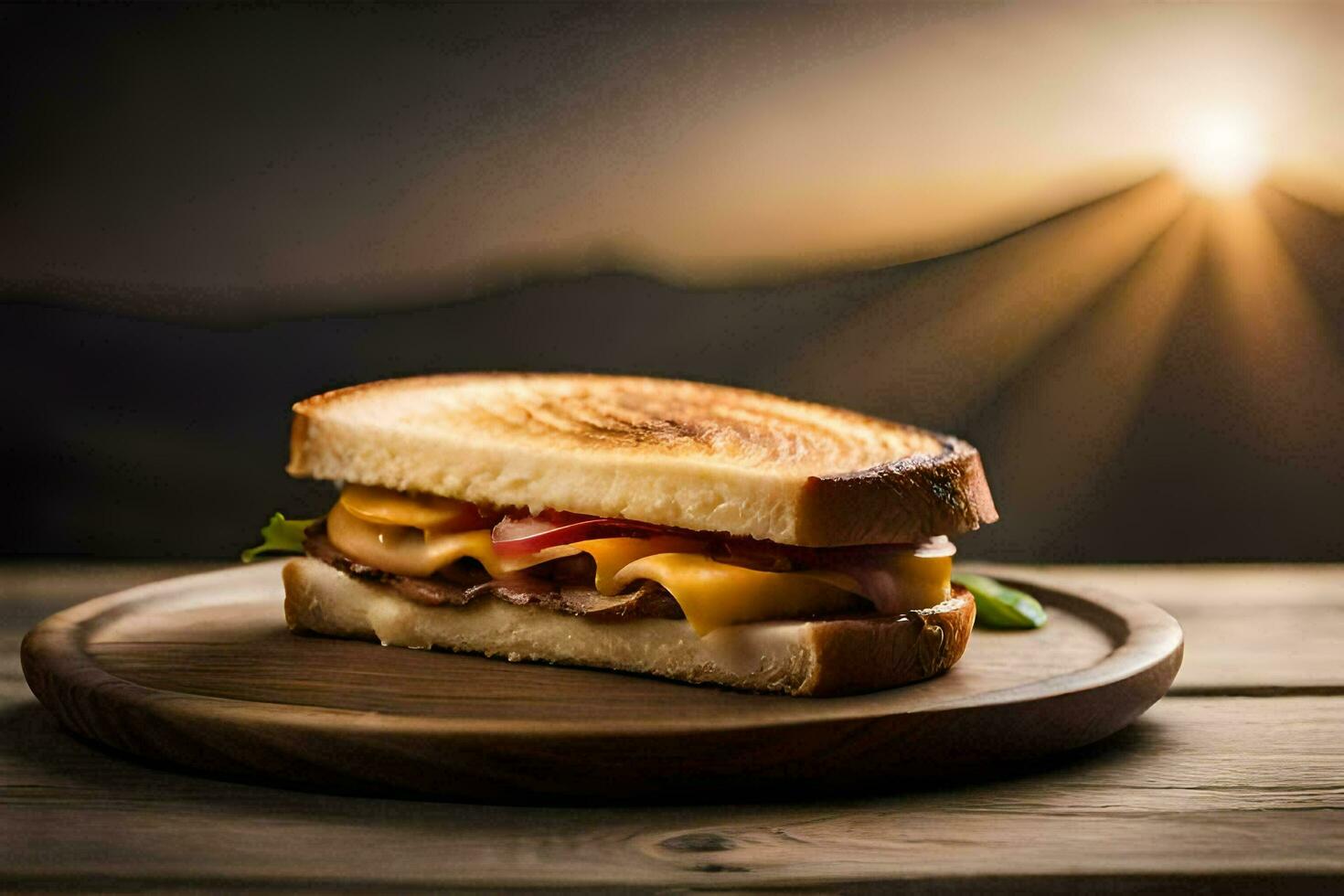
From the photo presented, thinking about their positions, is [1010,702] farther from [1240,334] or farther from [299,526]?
Result: [1240,334]

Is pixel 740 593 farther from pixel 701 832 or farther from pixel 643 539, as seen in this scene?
pixel 701 832

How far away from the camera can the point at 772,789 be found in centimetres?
157

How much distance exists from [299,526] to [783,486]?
2.89 ft

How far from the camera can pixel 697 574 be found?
1.87 metres

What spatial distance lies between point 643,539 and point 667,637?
0.14 metres

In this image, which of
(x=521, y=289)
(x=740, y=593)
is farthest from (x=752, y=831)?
(x=521, y=289)

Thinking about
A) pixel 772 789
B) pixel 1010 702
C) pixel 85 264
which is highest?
pixel 85 264

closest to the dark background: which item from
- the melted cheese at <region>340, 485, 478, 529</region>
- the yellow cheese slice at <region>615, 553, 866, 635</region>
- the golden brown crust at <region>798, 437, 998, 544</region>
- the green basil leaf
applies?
the melted cheese at <region>340, 485, 478, 529</region>

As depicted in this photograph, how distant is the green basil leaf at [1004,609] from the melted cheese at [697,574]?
21cm

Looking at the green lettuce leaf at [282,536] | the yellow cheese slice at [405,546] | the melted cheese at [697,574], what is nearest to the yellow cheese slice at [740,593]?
the melted cheese at [697,574]

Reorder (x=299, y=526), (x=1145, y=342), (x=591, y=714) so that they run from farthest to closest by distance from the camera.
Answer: (x=1145, y=342) → (x=299, y=526) → (x=591, y=714)

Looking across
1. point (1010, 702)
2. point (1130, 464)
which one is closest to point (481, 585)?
point (1010, 702)

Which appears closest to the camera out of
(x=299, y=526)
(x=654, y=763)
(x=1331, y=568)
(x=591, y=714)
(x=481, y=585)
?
(x=654, y=763)

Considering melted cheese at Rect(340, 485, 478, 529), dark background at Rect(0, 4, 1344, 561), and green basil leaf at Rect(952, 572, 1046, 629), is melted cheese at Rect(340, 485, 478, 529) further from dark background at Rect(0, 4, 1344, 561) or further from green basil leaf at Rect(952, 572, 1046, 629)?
dark background at Rect(0, 4, 1344, 561)
